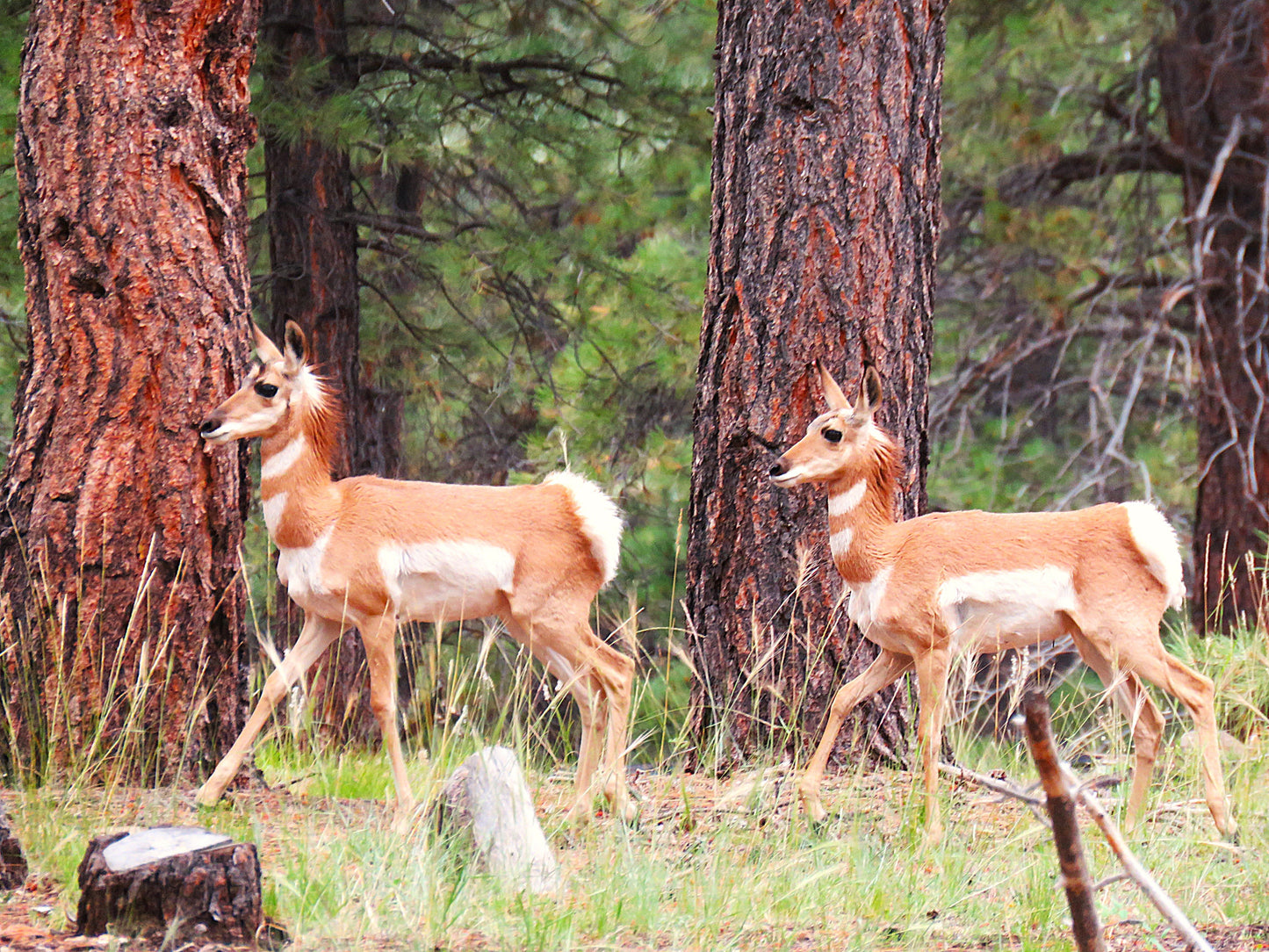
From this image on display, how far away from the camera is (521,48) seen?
355 inches

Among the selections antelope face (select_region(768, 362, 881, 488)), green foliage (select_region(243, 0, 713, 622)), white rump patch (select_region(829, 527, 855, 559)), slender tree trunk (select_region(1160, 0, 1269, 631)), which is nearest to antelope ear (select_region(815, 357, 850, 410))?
antelope face (select_region(768, 362, 881, 488))

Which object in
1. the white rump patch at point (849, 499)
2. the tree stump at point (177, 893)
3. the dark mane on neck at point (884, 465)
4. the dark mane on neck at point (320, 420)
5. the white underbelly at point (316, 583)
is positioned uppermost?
the dark mane on neck at point (320, 420)

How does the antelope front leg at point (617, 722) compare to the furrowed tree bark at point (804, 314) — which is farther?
the furrowed tree bark at point (804, 314)

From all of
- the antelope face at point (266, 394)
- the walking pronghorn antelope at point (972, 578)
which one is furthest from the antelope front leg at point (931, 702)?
the antelope face at point (266, 394)

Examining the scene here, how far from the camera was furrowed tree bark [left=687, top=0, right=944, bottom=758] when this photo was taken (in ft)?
18.9

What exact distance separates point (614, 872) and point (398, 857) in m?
0.62

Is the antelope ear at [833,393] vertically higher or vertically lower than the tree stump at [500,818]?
higher

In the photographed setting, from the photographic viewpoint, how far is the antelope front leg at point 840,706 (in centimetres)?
471

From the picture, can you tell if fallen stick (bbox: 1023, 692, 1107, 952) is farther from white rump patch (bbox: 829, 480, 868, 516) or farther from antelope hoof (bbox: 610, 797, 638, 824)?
white rump patch (bbox: 829, 480, 868, 516)

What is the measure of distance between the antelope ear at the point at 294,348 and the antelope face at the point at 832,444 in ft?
5.76

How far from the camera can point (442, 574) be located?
475 cm

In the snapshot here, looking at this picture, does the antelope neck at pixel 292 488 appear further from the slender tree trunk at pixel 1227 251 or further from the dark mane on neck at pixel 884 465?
the slender tree trunk at pixel 1227 251

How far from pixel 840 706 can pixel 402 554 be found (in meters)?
1.70

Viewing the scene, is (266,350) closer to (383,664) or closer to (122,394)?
(122,394)
